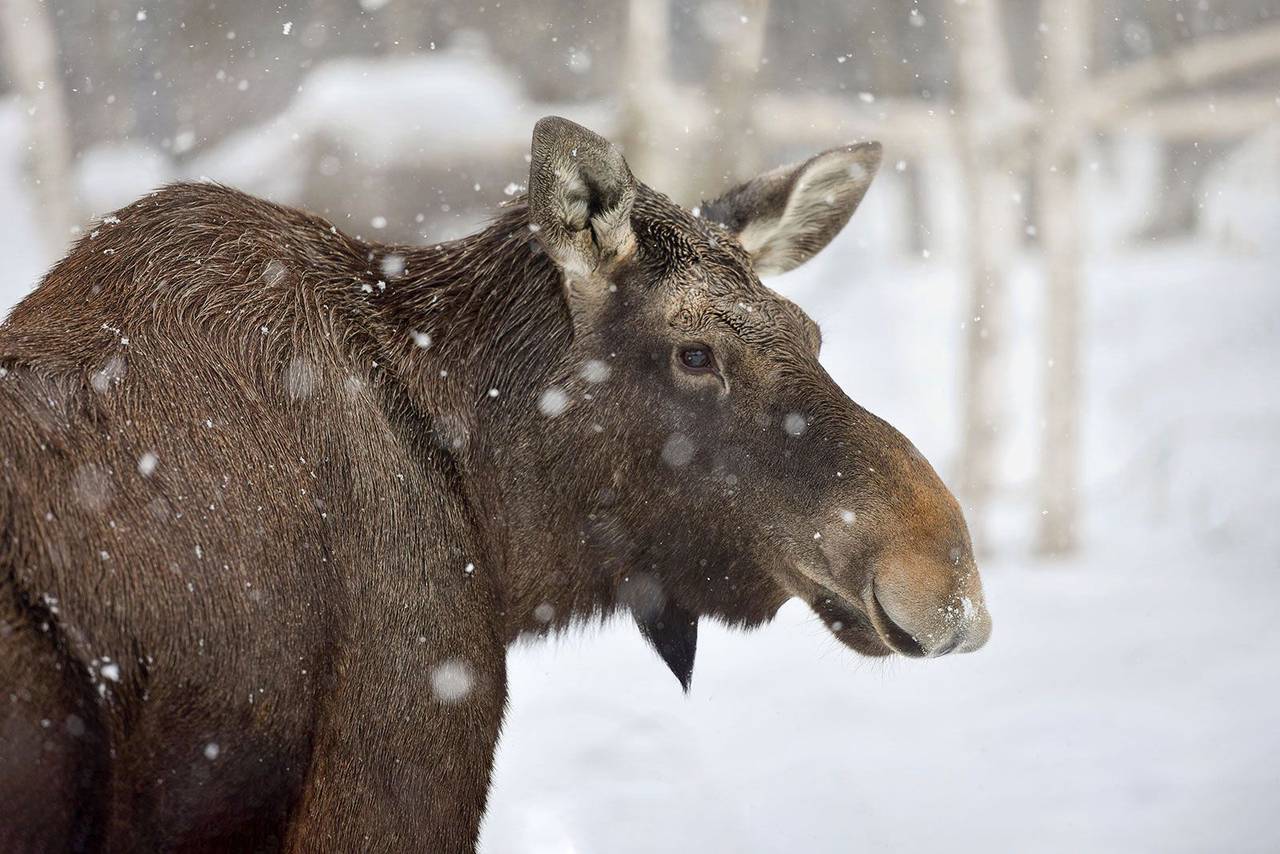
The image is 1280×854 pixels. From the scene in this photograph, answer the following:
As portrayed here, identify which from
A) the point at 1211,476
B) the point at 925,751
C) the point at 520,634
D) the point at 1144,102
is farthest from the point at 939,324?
the point at 520,634

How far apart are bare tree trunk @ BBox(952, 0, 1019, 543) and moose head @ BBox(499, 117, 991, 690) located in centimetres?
663

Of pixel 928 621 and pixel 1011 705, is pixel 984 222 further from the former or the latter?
pixel 928 621

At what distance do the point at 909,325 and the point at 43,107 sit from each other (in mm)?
9351

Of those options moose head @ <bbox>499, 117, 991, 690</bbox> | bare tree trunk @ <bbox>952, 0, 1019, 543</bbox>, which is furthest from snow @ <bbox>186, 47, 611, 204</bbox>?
moose head @ <bbox>499, 117, 991, 690</bbox>

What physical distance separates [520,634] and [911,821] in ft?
7.40

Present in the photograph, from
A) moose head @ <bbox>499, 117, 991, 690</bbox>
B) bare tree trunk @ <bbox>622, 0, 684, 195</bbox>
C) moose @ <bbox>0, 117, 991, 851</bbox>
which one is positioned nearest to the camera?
moose @ <bbox>0, 117, 991, 851</bbox>

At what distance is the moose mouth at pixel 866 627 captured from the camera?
273 centimetres

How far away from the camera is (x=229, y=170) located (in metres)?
10.1

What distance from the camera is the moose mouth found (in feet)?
8.96

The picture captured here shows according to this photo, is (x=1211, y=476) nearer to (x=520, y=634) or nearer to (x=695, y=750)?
(x=695, y=750)

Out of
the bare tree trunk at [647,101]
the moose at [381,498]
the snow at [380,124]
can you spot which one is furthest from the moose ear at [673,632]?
A: the snow at [380,124]

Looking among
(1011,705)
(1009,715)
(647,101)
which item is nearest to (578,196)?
(1009,715)

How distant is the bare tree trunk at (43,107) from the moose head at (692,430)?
7.37 m

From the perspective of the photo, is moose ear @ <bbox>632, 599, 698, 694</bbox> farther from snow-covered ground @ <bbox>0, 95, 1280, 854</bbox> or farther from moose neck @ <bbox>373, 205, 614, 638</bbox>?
snow-covered ground @ <bbox>0, 95, 1280, 854</bbox>
